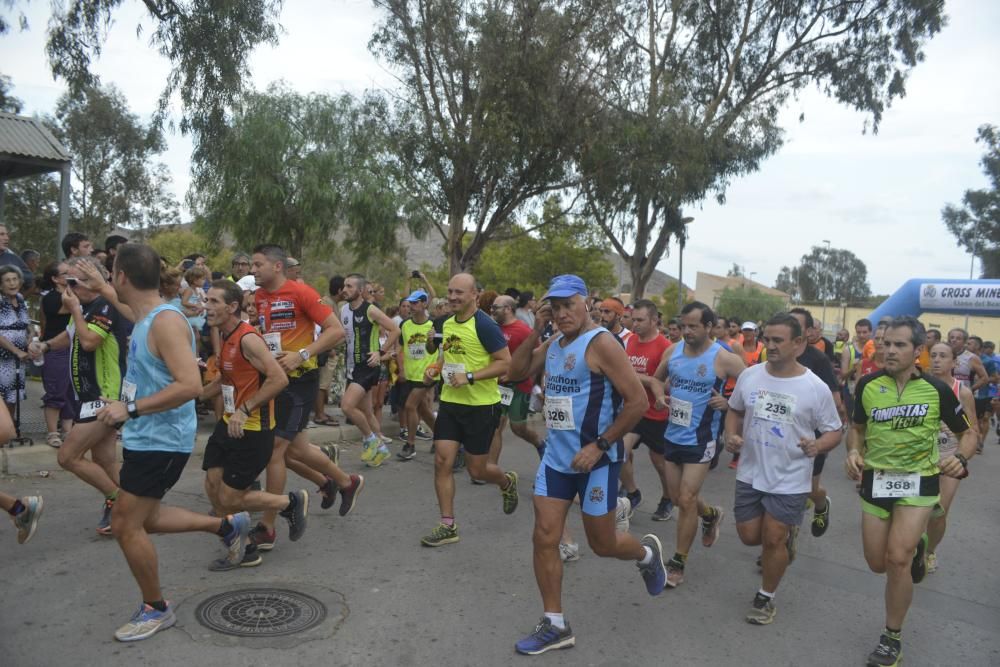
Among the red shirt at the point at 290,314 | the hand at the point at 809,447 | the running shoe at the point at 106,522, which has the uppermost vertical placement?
the red shirt at the point at 290,314

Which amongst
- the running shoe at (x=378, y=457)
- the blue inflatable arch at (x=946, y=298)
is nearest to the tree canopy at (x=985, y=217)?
the blue inflatable arch at (x=946, y=298)

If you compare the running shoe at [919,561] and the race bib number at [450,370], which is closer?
the running shoe at [919,561]

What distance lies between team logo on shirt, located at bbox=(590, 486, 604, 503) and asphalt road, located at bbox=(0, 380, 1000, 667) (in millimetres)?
782

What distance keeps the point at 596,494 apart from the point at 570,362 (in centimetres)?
69

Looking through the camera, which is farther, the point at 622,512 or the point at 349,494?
the point at 349,494

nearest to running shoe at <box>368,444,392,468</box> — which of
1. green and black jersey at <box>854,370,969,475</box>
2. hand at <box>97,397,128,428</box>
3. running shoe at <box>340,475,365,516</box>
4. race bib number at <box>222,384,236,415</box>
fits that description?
running shoe at <box>340,475,365,516</box>

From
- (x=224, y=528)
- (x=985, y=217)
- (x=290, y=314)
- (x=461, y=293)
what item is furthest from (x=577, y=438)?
(x=985, y=217)

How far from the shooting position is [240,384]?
5.01 m

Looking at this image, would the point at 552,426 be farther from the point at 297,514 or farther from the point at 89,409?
the point at 89,409

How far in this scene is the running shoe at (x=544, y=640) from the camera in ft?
13.5

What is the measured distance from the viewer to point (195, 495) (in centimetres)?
686

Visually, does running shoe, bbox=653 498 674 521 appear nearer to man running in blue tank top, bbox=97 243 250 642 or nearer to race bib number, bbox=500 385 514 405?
race bib number, bbox=500 385 514 405

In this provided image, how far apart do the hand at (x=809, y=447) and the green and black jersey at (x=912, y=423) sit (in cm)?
27

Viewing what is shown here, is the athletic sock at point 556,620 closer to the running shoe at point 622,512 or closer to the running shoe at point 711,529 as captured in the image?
the running shoe at point 622,512
